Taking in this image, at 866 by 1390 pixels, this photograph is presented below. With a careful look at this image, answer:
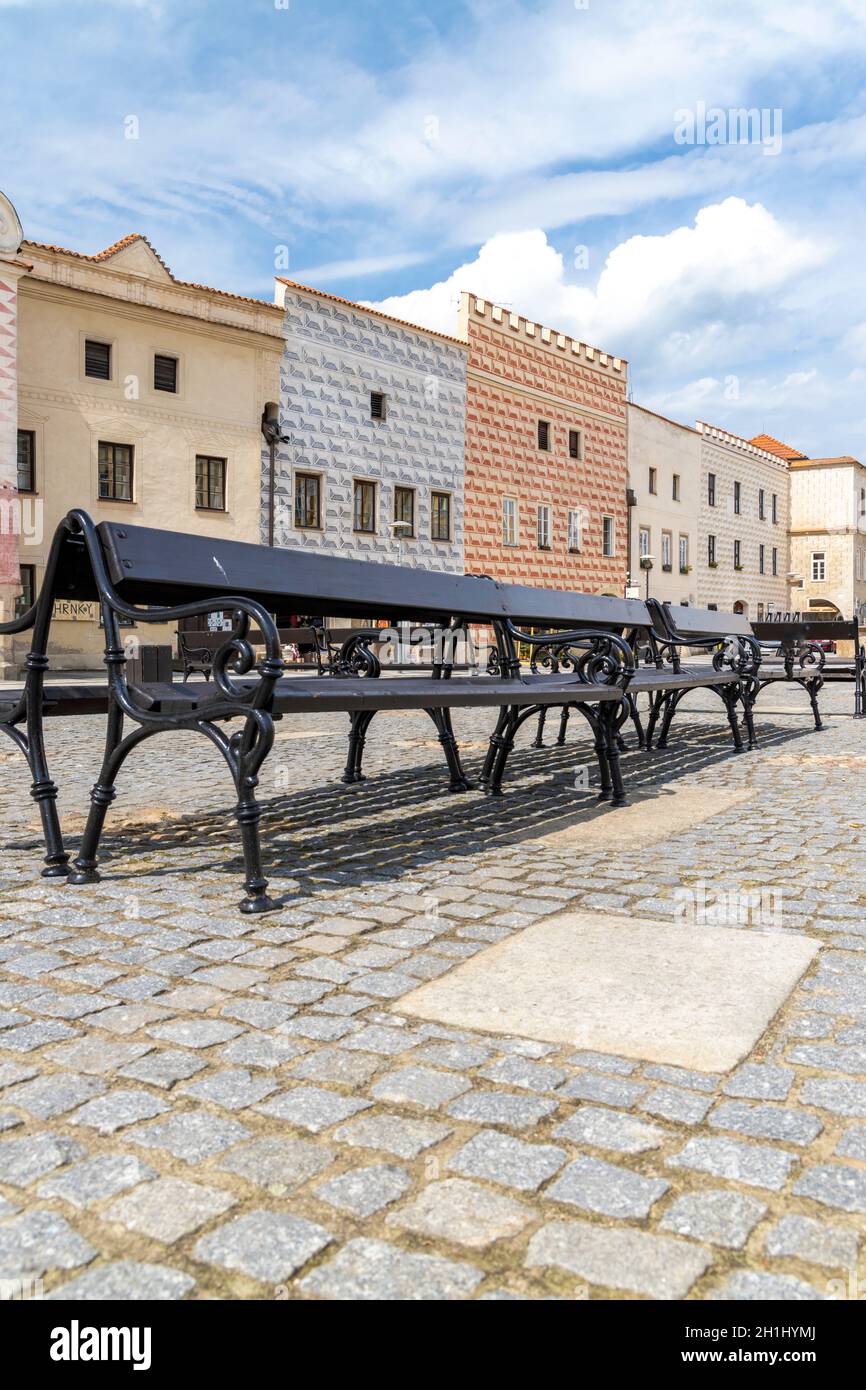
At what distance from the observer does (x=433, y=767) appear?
718cm

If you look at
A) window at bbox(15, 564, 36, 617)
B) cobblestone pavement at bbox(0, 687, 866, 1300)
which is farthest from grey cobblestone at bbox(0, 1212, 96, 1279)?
window at bbox(15, 564, 36, 617)

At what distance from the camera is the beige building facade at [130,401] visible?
72.9ft

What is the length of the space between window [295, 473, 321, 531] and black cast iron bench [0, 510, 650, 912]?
2149cm

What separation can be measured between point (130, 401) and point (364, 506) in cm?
692

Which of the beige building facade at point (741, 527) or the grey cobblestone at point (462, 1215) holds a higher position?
the beige building facade at point (741, 527)

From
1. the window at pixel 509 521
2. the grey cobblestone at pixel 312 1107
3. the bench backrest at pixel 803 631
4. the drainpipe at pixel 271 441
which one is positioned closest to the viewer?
the grey cobblestone at pixel 312 1107

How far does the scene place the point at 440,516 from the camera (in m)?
30.8

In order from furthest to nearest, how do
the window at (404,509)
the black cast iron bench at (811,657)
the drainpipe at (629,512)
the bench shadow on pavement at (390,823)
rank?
the drainpipe at (629,512) → the window at (404,509) → the black cast iron bench at (811,657) → the bench shadow on pavement at (390,823)

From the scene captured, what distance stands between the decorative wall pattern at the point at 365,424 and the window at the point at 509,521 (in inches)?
82.5

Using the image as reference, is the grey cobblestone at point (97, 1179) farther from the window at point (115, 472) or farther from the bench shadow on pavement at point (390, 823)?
the window at point (115, 472)

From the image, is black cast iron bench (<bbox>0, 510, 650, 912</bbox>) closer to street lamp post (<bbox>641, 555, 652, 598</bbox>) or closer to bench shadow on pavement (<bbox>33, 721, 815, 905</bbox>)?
bench shadow on pavement (<bbox>33, 721, 815, 905</bbox>)

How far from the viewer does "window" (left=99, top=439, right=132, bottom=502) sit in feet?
77.3

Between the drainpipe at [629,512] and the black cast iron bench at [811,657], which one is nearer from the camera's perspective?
the black cast iron bench at [811,657]

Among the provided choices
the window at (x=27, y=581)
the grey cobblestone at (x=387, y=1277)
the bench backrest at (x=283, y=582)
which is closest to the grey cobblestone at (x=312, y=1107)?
the grey cobblestone at (x=387, y=1277)
